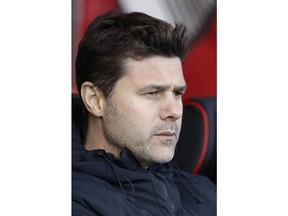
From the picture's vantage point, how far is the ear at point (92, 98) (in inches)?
44.6

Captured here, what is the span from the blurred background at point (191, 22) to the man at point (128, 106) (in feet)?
0.09

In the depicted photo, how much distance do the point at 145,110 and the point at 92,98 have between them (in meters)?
0.10

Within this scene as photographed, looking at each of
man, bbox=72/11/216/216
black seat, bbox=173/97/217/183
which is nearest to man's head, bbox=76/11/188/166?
man, bbox=72/11/216/216

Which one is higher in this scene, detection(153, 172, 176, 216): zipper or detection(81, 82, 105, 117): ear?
detection(81, 82, 105, 117): ear

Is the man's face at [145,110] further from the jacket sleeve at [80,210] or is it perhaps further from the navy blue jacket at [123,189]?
the jacket sleeve at [80,210]

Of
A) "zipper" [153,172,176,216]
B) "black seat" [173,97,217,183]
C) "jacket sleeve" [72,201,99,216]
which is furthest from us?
"black seat" [173,97,217,183]

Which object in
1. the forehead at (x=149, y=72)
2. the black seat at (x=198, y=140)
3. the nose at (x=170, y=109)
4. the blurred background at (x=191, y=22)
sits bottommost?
the black seat at (x=198, y=140)

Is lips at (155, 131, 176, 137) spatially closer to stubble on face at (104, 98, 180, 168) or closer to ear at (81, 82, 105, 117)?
stubble on face at (104, 98, 180, 168)

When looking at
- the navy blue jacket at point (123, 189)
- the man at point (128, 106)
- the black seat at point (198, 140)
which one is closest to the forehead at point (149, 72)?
the man at point (128, 106)

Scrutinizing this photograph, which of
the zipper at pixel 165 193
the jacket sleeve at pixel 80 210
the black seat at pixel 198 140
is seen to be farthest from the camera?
the black seat at pixel 198 140

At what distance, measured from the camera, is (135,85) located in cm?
112

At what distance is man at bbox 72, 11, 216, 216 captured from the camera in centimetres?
112

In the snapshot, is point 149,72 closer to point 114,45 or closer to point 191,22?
point 114,45
